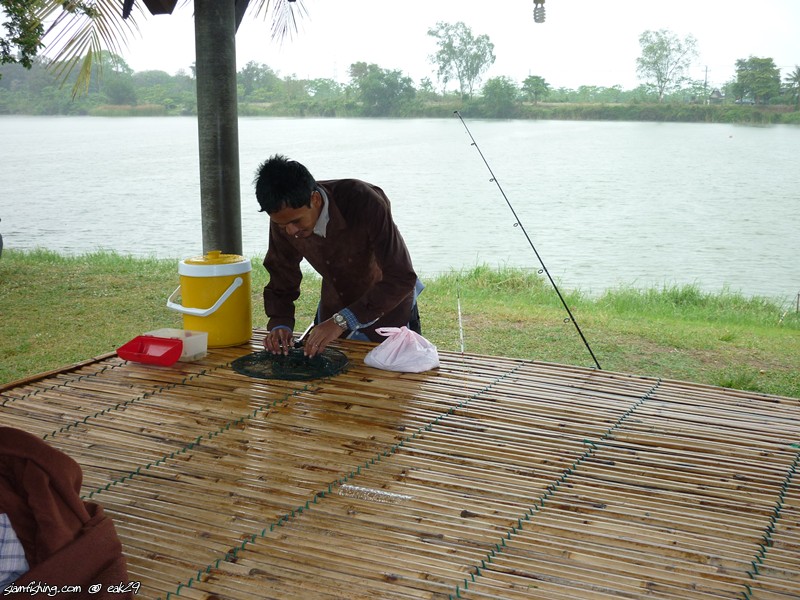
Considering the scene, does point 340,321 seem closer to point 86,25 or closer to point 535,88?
point 86,25

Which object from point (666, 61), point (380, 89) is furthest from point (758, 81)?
point (380, 89)

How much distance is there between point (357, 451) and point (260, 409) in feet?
1.48

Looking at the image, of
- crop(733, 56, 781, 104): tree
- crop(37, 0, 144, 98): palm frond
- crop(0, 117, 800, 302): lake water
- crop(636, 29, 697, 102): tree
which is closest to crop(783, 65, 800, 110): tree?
crop(733, 56, 781, 104): tree

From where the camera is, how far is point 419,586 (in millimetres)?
1418

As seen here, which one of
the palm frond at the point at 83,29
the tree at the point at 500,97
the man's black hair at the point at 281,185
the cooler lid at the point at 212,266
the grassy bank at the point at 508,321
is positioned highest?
the tree at the point at 500,97

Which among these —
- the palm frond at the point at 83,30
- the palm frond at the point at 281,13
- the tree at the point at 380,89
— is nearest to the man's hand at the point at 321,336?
the palm frond at the point at 83,30

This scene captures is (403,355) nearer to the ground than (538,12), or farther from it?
nearer to the ground

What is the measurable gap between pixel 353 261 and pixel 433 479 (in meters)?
1.29

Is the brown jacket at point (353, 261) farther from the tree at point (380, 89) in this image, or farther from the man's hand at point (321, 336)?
the tree at point (380, 89)

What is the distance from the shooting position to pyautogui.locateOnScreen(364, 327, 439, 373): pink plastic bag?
278 cm

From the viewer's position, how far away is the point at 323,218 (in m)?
2.89

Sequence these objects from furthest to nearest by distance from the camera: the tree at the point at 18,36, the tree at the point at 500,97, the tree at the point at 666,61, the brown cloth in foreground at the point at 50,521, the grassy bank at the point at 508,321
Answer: the tree at the point at 666,61 → the tree at the point at 500,97 → the grassy bank at the point at 508,321 → the tree at the point at 18,36 → the brown cloth in foreground at the point at 50,521

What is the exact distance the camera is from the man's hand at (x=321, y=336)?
2.78 meters

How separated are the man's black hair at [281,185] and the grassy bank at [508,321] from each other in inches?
110
